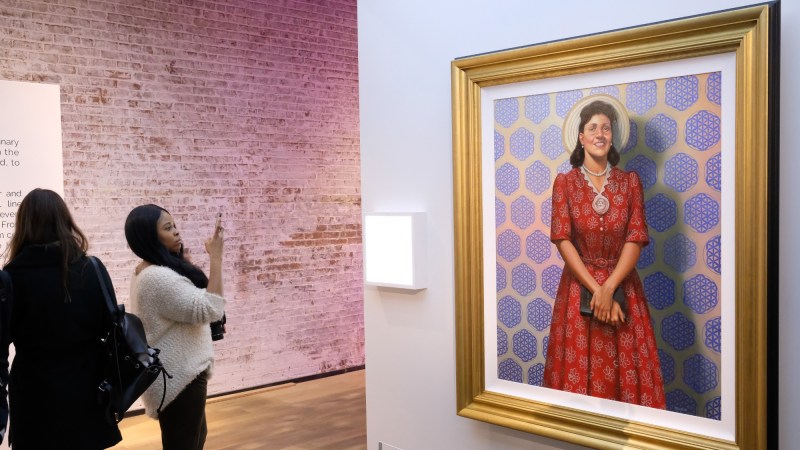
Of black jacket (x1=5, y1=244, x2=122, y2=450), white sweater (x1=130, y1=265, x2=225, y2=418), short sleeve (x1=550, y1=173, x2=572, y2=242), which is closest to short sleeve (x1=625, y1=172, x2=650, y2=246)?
short sleeve (x1=550, y1=173, x2=572, y2=242)

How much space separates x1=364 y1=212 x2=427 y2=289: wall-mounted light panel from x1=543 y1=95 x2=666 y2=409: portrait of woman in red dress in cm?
61

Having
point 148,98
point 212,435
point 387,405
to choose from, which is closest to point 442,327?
point 387,405

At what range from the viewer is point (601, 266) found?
275 centimetres

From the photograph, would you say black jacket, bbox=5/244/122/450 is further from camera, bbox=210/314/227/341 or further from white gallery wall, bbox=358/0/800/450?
white gallery wall, bbox=358/0/800/450

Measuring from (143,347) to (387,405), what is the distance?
106 centimetres

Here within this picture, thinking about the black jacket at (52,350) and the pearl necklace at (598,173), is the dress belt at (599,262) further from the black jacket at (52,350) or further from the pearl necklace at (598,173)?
the black jacket at (52,350)

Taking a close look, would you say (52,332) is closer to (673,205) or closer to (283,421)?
(673,205)

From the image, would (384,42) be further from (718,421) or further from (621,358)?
(718,421)

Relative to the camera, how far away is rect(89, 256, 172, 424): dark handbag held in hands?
10.4 ft

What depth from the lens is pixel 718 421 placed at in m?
2.53

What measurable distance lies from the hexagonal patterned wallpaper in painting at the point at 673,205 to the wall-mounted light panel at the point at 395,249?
0.54m

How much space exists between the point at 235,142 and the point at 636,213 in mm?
4951

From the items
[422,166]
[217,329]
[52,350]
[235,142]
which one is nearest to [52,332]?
[52,350]

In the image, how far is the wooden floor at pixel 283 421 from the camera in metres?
5.63
